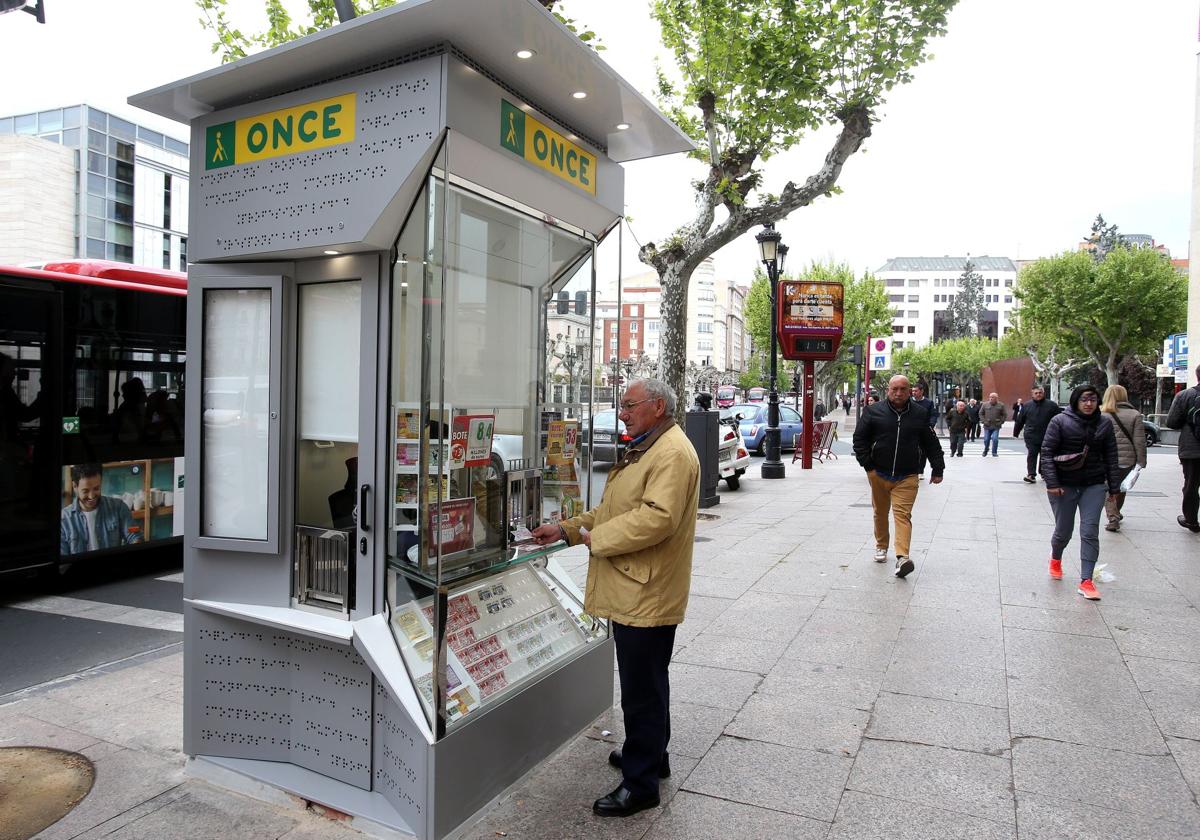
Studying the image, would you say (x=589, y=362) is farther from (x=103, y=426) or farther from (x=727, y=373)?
(x=727, y=373)

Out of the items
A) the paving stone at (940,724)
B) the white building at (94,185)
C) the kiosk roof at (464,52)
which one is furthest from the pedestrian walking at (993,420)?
the white building at (94,185)

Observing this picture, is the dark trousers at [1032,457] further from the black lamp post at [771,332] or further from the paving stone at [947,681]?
the paving stone at [947,681]

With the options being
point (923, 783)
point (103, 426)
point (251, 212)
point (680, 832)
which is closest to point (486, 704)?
point (680, 832)

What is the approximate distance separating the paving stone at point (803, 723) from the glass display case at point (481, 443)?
91cm

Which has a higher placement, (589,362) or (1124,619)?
(589,362)

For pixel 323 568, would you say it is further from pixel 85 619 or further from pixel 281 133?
pixel 85 619

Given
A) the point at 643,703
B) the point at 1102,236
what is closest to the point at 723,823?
the point at 643,703

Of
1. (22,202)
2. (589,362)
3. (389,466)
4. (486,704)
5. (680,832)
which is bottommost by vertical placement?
(680,832)

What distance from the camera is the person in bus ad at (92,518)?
755cm

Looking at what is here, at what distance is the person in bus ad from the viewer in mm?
7547

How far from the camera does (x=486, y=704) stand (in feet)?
11.3

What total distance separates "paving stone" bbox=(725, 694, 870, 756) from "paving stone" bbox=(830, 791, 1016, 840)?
0.51m

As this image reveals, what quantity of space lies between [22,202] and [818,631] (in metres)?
59.5

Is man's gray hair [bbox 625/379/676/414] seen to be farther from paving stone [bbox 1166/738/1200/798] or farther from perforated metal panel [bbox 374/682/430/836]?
paving stone [bbox 1166/738/1200/798]
